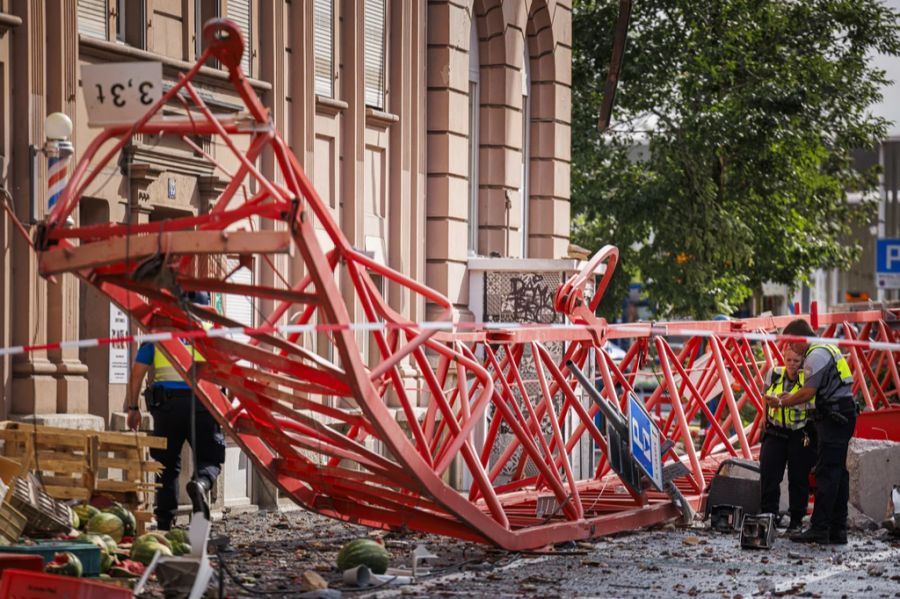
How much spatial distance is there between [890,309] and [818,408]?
25.3 feet

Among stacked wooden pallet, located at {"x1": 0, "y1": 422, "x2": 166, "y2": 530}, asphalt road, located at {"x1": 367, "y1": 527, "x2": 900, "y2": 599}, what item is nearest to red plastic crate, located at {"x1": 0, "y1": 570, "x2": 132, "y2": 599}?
asphalt road, located at {"x1": 367, "y1": 527, "x2": 900, "y2": 599}

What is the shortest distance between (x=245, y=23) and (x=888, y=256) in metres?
17.5

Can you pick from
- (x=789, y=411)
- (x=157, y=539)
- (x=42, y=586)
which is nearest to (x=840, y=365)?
(x=789, y=411)

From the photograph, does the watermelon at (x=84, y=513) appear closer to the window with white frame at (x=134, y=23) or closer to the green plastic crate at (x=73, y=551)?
the green plastic crate at (x=73, y=551)

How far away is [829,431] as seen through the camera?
14.9 metres

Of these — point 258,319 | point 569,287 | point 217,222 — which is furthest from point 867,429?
point 217,222

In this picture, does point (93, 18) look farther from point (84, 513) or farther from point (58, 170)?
point (84, 513)

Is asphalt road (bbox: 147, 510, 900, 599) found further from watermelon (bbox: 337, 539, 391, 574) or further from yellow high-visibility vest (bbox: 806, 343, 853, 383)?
yellow high-visibility vest (bbox: 806, 343, 853, 383)

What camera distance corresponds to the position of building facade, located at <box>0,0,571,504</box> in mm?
15062

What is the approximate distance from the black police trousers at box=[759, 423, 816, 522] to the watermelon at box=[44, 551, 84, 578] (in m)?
6.87

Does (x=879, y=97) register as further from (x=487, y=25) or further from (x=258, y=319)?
(x=258, y=319)

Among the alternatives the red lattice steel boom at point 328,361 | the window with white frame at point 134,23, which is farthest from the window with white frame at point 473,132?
the window with white frame at point 134,23

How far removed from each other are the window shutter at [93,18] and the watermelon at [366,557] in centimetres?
601

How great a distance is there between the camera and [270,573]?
39.6 feet
